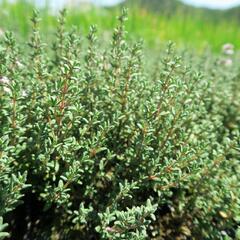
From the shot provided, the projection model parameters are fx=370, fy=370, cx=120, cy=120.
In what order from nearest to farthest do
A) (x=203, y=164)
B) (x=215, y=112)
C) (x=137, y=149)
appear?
(x=137, y=149), (x=203, y=164), (x=215, y=112)

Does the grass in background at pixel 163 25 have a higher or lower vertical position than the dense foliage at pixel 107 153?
higher

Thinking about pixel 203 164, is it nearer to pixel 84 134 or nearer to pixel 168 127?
pixel 168 127

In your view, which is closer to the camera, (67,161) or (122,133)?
(67,161)

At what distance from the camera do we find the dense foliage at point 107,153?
203 cm

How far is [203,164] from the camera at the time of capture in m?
2.31

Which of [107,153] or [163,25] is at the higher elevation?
[163,25]

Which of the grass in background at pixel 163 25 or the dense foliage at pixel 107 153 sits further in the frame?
the grass in background at pixel 163 25

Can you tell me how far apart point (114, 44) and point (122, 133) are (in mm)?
583

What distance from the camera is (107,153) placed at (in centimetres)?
223

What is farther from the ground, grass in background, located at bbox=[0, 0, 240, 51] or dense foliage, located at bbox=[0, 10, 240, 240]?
grass in background, located at bbox=[0, 0, 240, 51]

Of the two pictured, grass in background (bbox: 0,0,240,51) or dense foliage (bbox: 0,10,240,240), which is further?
grass in background (bbox: 0,0,240,51)

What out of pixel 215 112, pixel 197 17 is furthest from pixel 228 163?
pixel 197 17

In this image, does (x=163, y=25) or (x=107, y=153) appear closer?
(x=107, y=153)

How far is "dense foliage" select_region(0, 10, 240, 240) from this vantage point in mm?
2027
